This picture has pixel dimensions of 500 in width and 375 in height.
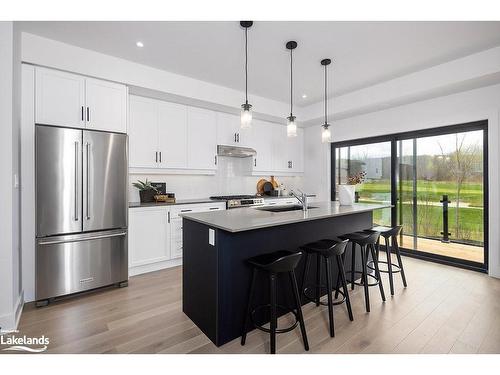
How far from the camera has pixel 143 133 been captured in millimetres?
3695

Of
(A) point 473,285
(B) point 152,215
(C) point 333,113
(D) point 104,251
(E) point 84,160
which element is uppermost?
(C) point 333,113

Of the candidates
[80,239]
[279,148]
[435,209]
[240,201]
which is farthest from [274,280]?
[279,148]

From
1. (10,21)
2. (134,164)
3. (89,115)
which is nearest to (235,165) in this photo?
(134,164)

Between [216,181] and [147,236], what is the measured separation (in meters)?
1.73

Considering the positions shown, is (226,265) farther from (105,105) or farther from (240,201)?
(105,105)

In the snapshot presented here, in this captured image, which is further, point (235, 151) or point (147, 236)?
point (235, 151)

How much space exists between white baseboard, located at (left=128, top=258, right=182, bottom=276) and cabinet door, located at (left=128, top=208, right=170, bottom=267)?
9 cm

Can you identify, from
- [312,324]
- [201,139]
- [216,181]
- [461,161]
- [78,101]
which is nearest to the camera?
[312,324]

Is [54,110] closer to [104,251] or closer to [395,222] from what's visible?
[104,251]

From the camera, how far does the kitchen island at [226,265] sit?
197 centimetres

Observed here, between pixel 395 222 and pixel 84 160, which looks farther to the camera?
pixel 395 222

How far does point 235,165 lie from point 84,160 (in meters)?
2.72

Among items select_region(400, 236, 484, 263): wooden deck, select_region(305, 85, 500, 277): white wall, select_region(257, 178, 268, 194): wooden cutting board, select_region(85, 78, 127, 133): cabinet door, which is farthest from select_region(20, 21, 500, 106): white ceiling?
select_region(400, 236, 484, 263): wooden deck

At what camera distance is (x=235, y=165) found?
5055mm
